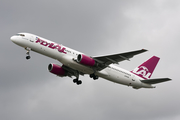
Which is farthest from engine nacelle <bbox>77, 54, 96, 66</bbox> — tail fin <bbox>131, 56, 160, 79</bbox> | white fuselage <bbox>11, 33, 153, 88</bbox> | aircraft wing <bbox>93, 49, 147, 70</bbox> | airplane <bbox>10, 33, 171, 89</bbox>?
tail fin <bbox>131, 56, 160, 79</bbox>

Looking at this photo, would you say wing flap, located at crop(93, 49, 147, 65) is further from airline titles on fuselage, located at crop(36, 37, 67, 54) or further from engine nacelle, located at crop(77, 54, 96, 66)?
airline titles on fuselage, located at crop(36, 37, 67, 54)

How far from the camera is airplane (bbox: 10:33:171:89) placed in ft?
161

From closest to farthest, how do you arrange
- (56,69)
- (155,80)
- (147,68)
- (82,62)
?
(82,62)
(155,80)
(56,69)
(147,68)

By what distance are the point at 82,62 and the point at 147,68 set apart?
47.4 ft

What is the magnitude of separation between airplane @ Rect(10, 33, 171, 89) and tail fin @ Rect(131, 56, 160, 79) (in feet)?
1.70

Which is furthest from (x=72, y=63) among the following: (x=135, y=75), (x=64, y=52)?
(x=135, y=75)

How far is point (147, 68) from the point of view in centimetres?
5903

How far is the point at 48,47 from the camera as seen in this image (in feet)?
161

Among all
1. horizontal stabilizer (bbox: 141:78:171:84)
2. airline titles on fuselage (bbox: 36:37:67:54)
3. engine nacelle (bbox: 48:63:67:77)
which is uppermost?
airline titles on fuselage (bbox: 36:37:67:54)

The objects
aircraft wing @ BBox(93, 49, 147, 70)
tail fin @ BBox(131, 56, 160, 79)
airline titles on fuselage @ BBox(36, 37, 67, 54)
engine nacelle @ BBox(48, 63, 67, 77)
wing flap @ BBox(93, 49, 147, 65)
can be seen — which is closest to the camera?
wing flap @ BBox(93, 49, 147, 65)

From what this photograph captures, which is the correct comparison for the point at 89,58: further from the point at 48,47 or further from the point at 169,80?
the point at 169,80

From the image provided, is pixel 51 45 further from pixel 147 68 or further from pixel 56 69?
pixel 147 68

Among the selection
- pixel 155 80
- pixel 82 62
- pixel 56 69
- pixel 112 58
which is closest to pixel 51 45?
pixel 82 62

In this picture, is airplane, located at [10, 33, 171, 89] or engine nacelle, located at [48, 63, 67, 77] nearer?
airplane, located at [10, 33, 171, 89]
